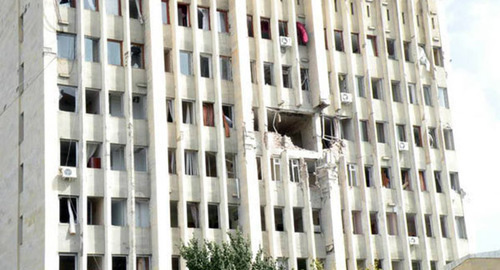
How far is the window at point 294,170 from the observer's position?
165 ft

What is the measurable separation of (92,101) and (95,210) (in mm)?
5397

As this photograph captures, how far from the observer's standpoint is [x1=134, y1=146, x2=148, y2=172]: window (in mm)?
46747

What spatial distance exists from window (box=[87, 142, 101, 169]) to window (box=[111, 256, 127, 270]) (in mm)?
4321

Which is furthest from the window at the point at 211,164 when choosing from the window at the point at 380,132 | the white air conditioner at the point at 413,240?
the white air conditioner at the point at 413,240

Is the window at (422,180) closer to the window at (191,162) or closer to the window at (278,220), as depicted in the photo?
the window at (278,220)

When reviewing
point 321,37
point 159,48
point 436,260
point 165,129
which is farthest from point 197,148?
point 436,260

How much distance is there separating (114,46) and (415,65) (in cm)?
1854

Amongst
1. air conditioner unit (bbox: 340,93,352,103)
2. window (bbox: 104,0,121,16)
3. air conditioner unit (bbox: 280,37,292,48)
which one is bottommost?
air conditioner unit (bbox: 340,93,352,103)

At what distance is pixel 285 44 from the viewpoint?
51.9 m

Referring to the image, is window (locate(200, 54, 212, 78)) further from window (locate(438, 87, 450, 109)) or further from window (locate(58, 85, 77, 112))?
window (locate(438, 87, 450, 109))

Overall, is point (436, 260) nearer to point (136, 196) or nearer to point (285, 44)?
point (285, 44)

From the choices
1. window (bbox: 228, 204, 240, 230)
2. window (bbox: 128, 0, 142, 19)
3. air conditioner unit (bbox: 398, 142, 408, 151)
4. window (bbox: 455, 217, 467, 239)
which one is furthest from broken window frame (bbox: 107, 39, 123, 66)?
window (bbox: 455, 217, 467, 239)

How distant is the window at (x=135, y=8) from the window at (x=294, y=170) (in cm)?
1084

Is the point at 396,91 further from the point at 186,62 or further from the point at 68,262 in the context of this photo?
the point at 68,262
